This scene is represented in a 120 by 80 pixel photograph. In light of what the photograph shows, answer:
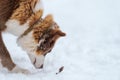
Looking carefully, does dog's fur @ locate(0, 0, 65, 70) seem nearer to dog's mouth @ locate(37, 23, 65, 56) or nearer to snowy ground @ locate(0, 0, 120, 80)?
dog's mouth @ locate(37, 23, 65, 56)

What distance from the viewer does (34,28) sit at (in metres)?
3.09

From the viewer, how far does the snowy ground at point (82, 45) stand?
3.31 meters

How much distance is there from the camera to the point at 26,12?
311 cm

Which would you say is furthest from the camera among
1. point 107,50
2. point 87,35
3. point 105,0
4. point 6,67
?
point 105,0

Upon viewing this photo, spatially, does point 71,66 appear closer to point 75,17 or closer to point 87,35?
point 87,35

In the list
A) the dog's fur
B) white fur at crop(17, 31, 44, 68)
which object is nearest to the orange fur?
the dog's fur

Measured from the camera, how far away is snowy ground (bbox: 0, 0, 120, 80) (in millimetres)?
3311

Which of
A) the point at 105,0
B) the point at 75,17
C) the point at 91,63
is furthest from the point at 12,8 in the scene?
the point at 105,0

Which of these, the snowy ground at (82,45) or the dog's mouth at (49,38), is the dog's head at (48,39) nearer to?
the dog's mouth at (49,38)

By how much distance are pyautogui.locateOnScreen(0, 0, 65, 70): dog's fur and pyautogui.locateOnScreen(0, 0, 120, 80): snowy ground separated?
0.27m

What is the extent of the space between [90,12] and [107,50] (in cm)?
96

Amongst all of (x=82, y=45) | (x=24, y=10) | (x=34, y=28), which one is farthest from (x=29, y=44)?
(x=82, y=45)

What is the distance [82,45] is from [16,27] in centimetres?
84

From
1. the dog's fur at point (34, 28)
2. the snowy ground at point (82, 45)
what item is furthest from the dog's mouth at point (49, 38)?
the snowy ground at point (82, 45)
